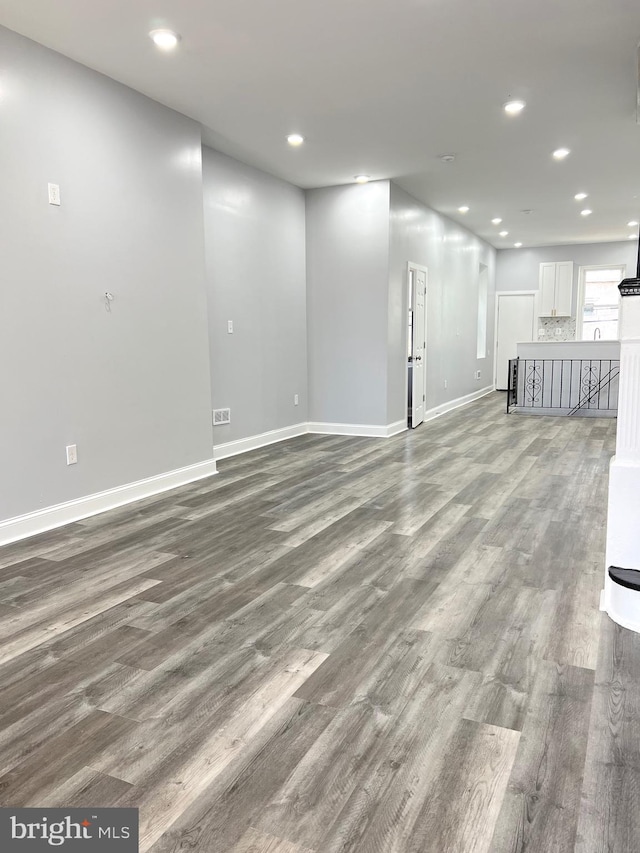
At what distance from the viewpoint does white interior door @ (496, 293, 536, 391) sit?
12602mm

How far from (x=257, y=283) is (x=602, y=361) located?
18.1ft

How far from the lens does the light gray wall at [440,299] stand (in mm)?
7164

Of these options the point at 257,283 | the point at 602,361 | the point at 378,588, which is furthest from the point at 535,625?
the point at 602,361

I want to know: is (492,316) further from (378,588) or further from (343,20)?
(378,588)

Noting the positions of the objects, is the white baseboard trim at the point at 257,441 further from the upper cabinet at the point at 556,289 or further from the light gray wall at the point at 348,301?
the upper cabinet at the point at 556,289

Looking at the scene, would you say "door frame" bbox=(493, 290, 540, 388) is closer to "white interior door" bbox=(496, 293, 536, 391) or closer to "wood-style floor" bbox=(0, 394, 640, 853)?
"white interior door" bbox=(496, 293, 536, 391)

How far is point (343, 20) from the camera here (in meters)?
3.28

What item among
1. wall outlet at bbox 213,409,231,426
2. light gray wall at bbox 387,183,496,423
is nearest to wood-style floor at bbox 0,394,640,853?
wall outlet at bbox 213,409,231,426

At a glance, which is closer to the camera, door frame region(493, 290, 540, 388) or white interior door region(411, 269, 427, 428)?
white interior door region(411, 269, 427, 428)

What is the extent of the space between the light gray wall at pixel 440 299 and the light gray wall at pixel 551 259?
37cm

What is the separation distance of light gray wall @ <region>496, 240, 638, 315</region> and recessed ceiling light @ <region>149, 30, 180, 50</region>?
10.4 metres

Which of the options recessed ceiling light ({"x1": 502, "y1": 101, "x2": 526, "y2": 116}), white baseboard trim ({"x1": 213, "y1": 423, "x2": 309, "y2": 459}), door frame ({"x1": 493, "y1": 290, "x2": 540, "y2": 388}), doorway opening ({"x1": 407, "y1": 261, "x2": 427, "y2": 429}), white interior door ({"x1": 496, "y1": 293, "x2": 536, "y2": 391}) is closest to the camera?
recessed ceiling light ({"x1": 502, "y1": 101, "x2": 526, "y2": 116})

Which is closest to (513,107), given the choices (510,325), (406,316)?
(406,316)

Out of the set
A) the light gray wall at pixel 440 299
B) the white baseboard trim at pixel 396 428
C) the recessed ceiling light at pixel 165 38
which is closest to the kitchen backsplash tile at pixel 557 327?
the light gray wall at pixel 440 299
